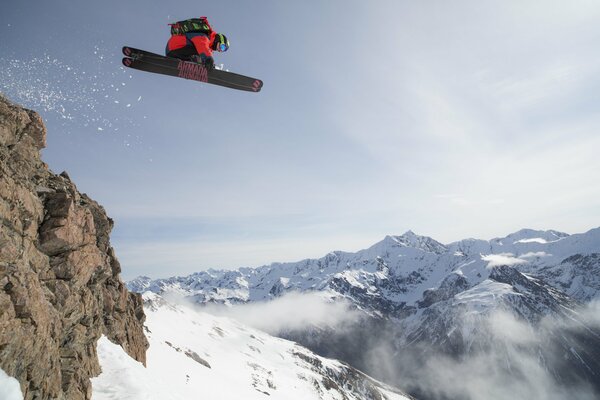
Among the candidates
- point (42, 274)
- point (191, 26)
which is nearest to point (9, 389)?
point (42, 274)

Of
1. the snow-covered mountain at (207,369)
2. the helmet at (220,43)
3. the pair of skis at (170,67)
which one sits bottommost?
the snow-covered mountain at (207,369)

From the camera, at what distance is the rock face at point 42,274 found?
1330 centimetres

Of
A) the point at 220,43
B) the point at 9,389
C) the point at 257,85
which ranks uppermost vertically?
the point at 220,43

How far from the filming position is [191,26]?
1569cm

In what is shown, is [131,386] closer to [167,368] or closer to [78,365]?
[78,365]

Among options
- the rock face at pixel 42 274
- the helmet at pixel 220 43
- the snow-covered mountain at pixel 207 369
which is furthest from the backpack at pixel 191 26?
the snow-covered mountain at pixel 207 369

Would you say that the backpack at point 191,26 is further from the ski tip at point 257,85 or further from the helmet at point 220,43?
A: the ski tip at point 257,85

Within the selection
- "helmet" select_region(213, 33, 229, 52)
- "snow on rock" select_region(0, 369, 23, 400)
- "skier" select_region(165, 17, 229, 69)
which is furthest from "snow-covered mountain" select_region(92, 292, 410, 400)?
"helmet" select_region(213, 33, 229, 52)

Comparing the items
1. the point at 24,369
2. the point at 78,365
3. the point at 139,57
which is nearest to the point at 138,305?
the point at 78,365

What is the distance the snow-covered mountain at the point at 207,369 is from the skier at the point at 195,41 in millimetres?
15561

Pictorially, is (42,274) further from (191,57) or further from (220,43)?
(220,43)

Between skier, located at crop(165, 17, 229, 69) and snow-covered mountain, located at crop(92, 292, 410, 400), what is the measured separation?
51.1 feet

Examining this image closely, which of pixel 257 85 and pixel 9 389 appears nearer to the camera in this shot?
pixel 9 389

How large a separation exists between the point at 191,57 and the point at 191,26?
4.19ft
